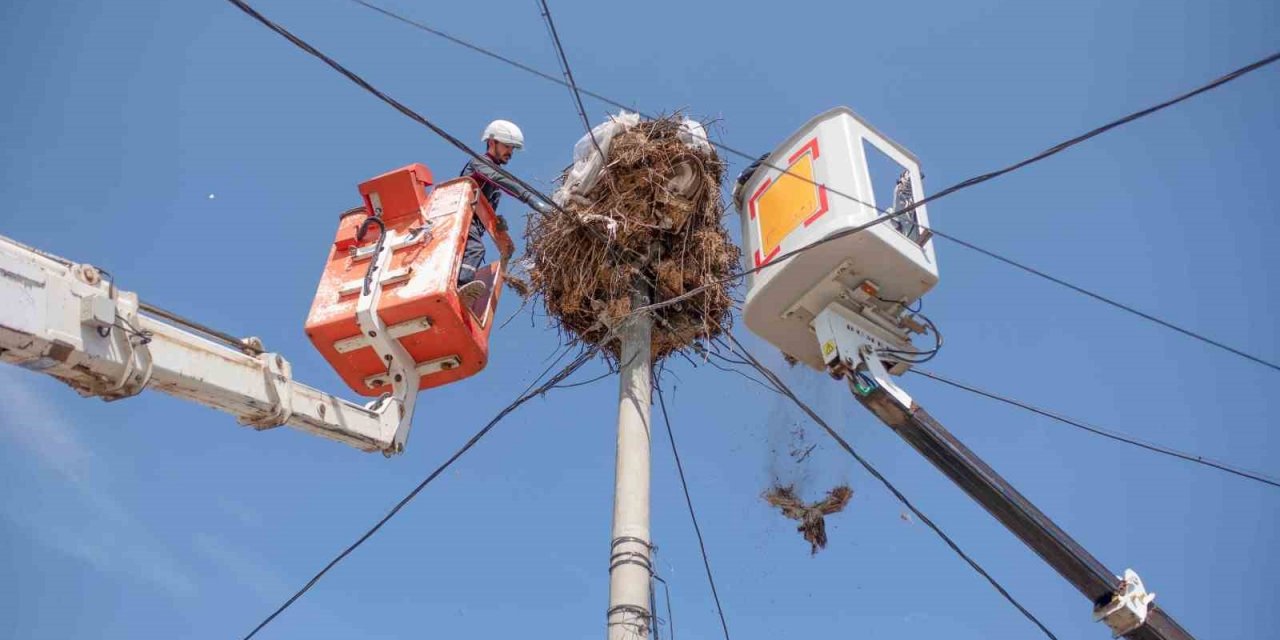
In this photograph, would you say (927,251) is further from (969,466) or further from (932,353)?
(969,466)

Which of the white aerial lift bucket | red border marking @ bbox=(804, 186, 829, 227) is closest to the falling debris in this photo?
the white aerial lift bucket

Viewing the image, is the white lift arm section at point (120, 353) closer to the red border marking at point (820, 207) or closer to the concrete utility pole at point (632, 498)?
the concrete utility pole at point (632, 498)

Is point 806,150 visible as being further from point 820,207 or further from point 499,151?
point 499,151

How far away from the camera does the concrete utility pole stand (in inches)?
238

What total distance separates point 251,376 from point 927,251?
4.01m

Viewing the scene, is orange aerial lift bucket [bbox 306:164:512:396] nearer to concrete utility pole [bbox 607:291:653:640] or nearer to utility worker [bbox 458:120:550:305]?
utility worker [bbox 458:120:550:305]

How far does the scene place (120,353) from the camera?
476 cm

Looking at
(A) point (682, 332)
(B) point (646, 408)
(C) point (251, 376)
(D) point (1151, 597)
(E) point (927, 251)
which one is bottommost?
(D) point (1151, 597)

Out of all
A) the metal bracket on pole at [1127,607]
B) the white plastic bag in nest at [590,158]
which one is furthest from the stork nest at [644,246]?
the metal bracket on pole at [1127,607]

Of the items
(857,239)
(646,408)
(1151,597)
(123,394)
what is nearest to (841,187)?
(857,239)

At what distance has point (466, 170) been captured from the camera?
8.39m

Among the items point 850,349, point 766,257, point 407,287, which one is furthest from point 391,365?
point 850,349

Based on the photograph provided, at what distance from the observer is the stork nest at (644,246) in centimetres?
810

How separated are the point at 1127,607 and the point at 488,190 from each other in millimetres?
4979
